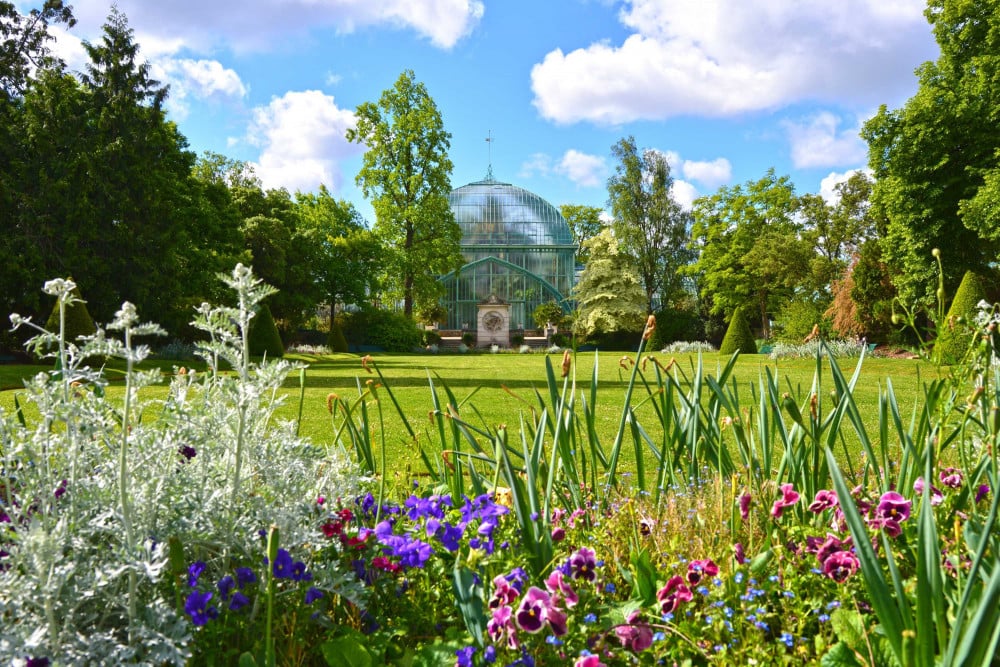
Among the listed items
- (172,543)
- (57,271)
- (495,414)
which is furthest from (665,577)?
(57,271)

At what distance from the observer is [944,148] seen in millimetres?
18234

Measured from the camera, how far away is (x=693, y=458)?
88.7 inches

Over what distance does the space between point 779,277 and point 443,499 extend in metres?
28.3

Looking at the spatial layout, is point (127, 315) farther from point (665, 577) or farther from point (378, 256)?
point (378, 256)

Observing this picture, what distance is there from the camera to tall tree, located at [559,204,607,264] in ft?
137

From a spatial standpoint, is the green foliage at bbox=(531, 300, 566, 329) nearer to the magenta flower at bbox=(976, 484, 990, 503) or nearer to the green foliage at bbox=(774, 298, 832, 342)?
the green foliage at bbox=(774, 298, 832, 342)

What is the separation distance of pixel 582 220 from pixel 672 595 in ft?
136

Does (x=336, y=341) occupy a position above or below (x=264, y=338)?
below

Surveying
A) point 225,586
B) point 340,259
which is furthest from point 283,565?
point 340,259

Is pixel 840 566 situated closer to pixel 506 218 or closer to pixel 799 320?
pixel 799 320

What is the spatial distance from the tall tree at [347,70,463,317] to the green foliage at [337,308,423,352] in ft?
5.24

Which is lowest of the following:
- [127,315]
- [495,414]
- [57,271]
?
[495,414]

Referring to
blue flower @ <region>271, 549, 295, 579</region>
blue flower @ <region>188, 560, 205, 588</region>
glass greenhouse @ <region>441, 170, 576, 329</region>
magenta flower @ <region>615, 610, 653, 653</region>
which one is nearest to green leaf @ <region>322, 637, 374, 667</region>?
blue flower @ <region>271, 549, 295, 579</region>

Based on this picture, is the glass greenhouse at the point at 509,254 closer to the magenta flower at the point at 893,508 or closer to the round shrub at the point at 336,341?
the round shrub at the point at 336,341
